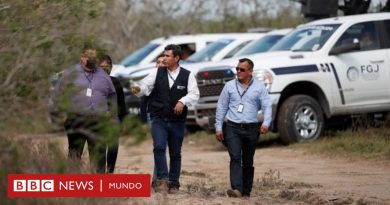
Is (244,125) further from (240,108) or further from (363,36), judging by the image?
(363,36)

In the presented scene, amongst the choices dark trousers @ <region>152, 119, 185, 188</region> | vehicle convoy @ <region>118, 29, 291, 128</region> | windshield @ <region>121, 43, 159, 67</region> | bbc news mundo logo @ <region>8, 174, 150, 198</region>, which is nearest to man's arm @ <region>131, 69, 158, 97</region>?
dark trousers @ <region>152, 119, 185, 188</region>

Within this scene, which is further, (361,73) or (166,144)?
(361,73)

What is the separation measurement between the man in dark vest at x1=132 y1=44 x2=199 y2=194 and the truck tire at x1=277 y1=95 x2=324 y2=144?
5988 mm

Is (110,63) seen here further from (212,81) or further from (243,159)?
(212,81)

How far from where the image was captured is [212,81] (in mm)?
17234

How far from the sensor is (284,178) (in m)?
13.3

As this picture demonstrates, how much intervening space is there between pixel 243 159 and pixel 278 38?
896 cm

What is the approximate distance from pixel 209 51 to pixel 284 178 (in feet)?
26.0

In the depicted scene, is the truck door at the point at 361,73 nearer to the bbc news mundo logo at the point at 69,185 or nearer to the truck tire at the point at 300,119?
the truck tire at the point at 300,119

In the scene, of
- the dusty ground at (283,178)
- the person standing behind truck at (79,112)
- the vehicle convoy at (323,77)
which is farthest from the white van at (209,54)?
the person standing behind truck at (79,112)

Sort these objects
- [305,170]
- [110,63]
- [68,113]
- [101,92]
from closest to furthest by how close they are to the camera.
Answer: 1. [68,113]
2. [101,92]
3. [110,63]
4. [305,170]

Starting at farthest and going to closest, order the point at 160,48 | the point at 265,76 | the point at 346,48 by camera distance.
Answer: the point at 160,48, the point at 346,48, the point at 265,76

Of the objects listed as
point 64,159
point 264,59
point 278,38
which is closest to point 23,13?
point 64,159

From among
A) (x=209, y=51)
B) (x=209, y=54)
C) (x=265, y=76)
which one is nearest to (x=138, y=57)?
(x=209, y=51)
